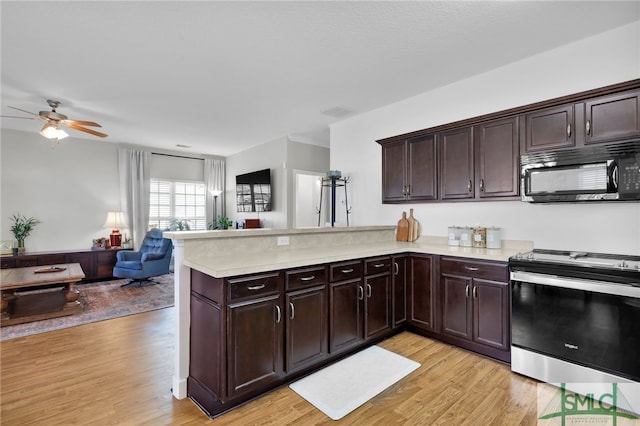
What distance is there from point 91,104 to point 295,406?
15.3 ft

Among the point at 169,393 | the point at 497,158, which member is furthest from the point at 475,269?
the point at 169,393

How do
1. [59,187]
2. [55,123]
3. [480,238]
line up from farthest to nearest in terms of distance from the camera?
[59,187]
[55,123]
[480,238]

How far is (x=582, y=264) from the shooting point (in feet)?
7.02

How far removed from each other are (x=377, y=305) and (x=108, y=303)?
3.99 m

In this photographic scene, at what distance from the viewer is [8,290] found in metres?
3.81

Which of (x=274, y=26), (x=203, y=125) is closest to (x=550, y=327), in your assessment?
(x=274, y=26)

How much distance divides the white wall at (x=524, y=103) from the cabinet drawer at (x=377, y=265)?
1.03 meters

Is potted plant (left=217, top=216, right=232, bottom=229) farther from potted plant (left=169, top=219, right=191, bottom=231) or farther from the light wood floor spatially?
the light wood floor

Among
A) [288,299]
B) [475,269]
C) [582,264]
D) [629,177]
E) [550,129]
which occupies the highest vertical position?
[550,129]

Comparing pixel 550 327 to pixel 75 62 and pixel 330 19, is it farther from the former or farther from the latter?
pixel 75 62

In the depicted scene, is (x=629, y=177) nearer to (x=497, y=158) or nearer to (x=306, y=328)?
(x=497, y=158)

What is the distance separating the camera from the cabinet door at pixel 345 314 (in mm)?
2541

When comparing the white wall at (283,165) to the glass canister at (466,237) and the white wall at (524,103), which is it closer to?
the white wall at (524,103)

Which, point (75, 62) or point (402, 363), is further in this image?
point (75, 62)
